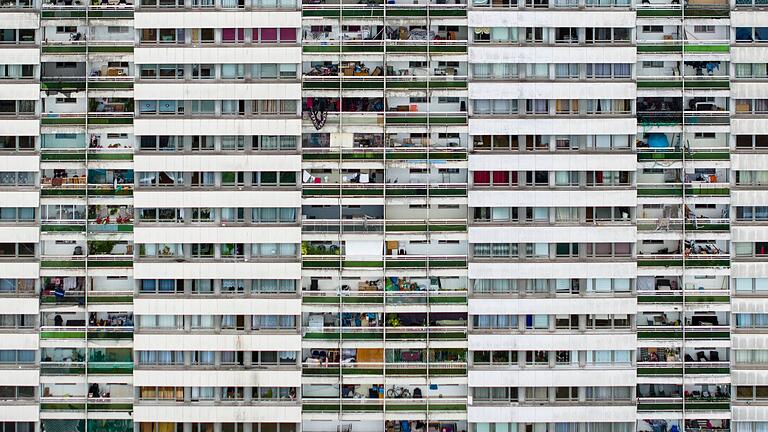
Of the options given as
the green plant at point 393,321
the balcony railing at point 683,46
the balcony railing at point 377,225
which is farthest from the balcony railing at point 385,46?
the green plant at point 393,321

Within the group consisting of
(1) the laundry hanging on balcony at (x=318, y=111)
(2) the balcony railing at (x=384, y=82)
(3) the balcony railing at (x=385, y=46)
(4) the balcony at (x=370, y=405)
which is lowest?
(4) the balcony at (x=370, y=405)

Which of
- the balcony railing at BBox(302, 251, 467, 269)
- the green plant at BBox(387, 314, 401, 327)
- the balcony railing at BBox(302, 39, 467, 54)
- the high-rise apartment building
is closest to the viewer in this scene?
the high-rise apartment building

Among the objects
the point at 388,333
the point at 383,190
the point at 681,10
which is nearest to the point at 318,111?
the point at 383,190

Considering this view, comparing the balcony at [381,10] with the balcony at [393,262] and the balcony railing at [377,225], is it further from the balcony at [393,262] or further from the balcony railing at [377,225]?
the balcony at [393,262]

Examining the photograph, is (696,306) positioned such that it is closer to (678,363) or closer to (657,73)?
(678,363)

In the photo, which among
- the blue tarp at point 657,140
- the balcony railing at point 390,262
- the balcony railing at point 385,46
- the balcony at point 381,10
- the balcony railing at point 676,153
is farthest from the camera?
the blue tarp at point 657,140

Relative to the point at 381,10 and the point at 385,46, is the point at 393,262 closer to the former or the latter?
the point at 385,46

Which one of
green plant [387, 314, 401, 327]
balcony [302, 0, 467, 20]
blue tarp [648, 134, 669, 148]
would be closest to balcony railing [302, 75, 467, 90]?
balcony [302, 0, 467, 20]

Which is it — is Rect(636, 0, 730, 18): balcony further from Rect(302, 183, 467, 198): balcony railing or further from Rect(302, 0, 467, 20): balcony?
Rect(302, 183, 467, 198): balcony railing

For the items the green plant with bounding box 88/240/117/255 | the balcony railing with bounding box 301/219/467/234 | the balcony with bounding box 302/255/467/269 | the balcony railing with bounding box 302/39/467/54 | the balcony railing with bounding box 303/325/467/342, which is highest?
the balcony railing with bounding box 302/39/467/54
